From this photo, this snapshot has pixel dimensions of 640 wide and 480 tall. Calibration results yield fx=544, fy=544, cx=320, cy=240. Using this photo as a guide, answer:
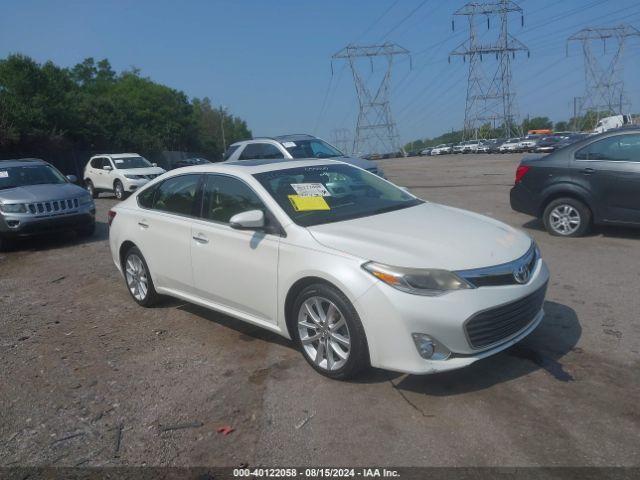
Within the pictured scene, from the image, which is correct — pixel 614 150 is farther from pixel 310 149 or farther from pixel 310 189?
pixel 310 149

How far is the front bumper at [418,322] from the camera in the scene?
11.2 ft

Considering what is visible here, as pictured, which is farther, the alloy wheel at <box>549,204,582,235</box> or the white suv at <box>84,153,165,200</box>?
the white suv at <box>84,153,165,200</box>

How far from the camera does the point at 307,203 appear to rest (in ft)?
14.6

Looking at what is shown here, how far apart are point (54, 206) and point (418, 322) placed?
332 inches

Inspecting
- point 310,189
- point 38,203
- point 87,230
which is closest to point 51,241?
point 87,230

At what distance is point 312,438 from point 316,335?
0.86 meters

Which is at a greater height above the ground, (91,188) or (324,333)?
(91,188)

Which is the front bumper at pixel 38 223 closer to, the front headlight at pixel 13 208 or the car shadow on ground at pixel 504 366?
the front headlight at pixel 13 208

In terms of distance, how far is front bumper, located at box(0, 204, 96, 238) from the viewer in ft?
30.7

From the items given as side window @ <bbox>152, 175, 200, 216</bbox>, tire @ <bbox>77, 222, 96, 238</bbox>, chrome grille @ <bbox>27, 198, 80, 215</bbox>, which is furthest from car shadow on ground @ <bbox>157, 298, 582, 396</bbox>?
tire @ <bbox>77, 222, 96, 238</bbox>

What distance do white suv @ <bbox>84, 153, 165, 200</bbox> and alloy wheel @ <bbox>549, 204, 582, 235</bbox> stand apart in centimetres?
1388

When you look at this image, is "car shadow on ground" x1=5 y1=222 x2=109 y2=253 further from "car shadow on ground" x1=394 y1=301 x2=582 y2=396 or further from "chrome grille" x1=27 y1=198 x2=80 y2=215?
"car shadow on ground" x1=394 y1=301 x2=582 y2=396

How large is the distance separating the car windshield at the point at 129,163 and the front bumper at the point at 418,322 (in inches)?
698

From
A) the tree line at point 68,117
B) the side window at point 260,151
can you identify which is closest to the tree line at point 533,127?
the tree line at point 68,117
